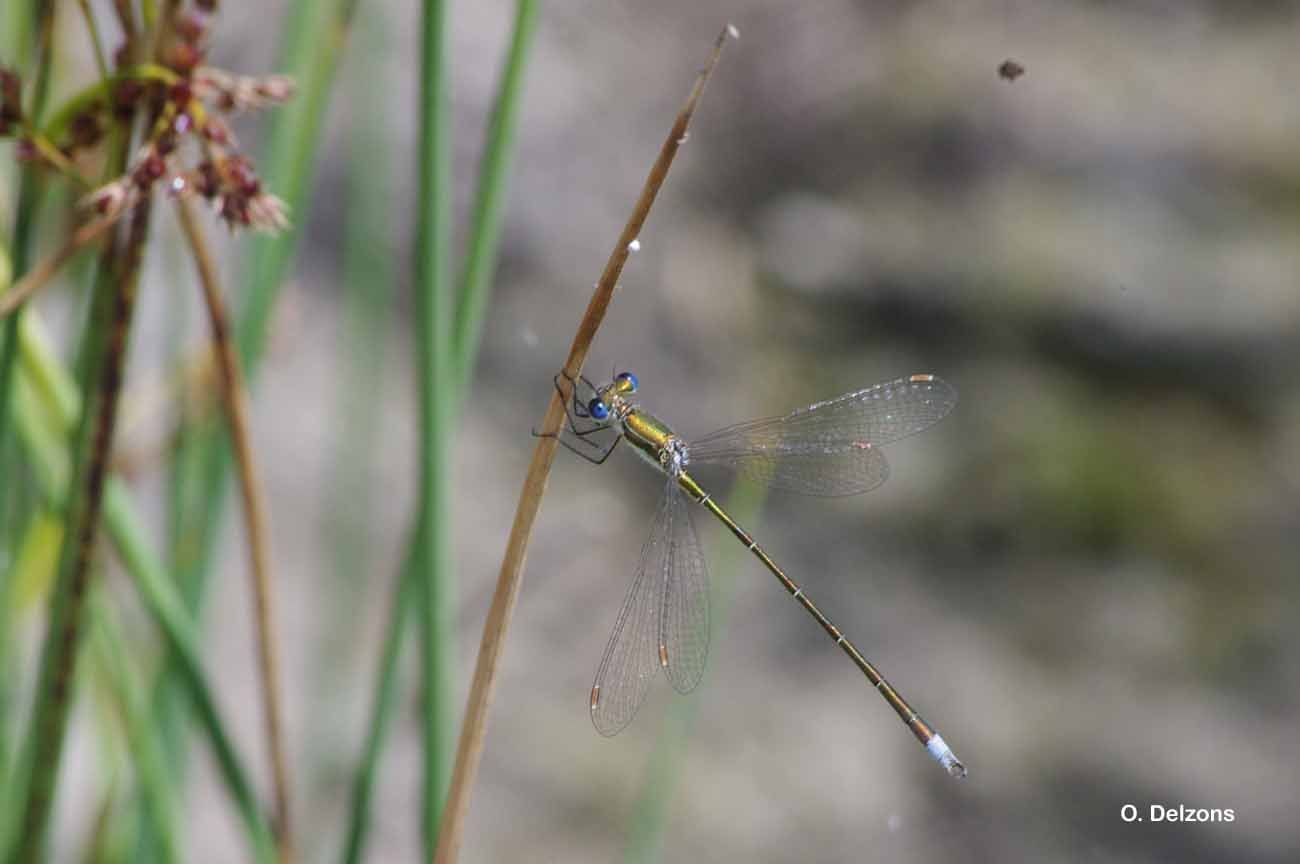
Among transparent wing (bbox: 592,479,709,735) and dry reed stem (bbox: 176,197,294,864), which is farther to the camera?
transparent wing (bbox: 592,479,709,735)

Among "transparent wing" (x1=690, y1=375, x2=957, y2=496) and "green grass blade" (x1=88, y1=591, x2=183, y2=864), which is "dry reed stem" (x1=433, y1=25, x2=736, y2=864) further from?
"transparent wing" (x1=690, y1=375, x2=957, y2=496)

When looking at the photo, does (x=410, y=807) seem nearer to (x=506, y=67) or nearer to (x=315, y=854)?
(x=315, y=854)

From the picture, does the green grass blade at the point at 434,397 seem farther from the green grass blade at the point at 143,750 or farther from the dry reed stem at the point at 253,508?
the green grass blade at the point at 143,750

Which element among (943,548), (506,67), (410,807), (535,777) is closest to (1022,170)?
(943,548)

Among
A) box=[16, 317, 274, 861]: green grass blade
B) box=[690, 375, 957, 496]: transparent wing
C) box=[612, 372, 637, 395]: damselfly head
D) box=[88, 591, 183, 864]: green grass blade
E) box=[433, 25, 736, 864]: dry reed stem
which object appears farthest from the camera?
box=[690, 375, 957, 496]: transparent wing

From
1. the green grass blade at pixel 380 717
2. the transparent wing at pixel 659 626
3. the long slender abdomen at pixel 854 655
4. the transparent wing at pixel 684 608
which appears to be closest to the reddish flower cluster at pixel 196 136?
the green grass blade at pixel 380 717

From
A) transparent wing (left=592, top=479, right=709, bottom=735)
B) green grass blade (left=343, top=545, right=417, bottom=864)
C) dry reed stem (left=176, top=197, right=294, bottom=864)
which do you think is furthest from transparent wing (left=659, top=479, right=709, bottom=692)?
dry reed stem (left=176, top=197, right=294, bottom=864)

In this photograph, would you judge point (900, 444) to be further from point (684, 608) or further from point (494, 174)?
point (494, 174)
